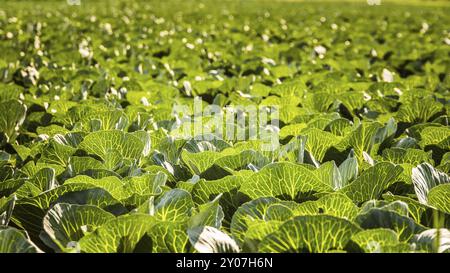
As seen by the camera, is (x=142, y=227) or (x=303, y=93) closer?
(x=142, y=227)

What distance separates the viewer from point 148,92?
464cm

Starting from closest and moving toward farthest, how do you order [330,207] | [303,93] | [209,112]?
[330,207]
[209,112]
[303,93]

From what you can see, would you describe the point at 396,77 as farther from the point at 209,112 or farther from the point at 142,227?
the point at 142,227

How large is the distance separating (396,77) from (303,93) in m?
1.45

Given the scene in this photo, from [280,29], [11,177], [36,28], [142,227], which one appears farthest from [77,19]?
[142,227]

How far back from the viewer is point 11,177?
2660mm

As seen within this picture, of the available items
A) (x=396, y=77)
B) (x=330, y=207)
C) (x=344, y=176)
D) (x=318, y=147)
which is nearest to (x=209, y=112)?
(x=318, y=147)

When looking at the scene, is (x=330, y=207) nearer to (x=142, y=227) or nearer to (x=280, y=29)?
(x=142, y=227)
